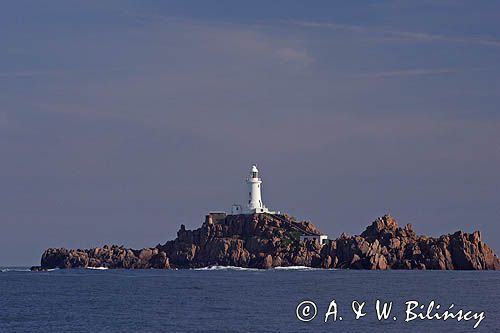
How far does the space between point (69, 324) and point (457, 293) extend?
47972 millimetres

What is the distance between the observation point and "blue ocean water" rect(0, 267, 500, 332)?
72250 mm

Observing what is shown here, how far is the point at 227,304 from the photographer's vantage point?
92.6m

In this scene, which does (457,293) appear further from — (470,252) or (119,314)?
(470,252)

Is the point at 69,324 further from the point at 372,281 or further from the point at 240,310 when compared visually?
the point at 372,281

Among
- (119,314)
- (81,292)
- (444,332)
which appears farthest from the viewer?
(81,292)

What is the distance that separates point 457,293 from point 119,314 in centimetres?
4091

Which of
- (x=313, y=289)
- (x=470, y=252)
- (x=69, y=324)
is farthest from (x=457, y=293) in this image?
(x=470, y=252)

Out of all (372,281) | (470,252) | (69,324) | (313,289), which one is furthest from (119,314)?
(470,252)

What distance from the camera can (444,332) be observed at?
6719cm

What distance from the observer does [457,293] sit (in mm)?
107938

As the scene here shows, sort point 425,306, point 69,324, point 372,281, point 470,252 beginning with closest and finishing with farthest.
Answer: point 69,324 → point 425,306 → point 372,281 → point 470,252

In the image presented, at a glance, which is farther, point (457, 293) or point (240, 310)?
point (457, 293)

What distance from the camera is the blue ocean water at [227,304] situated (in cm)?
7225

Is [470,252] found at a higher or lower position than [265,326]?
higher
